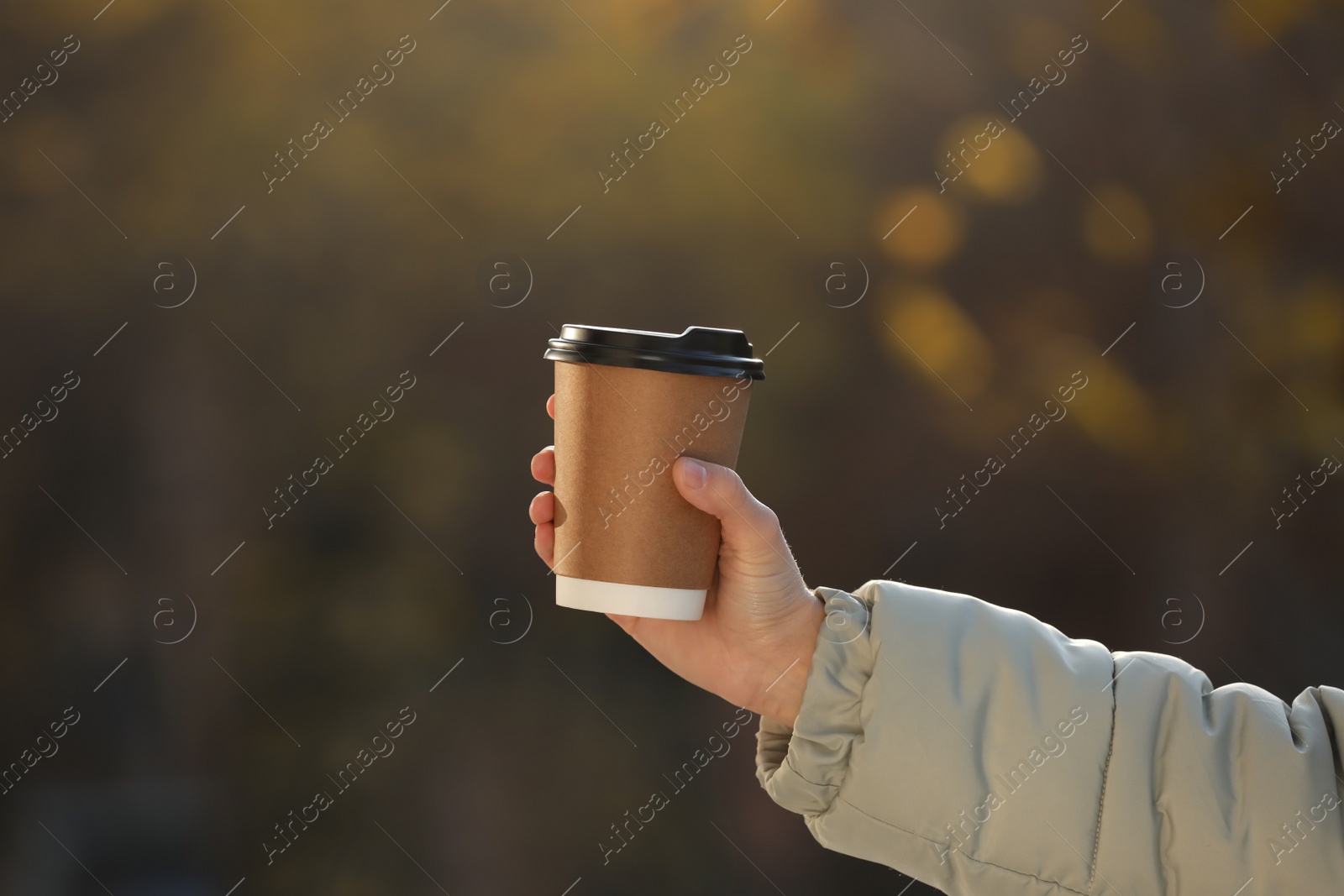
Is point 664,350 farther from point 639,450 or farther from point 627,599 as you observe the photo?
point 627,599

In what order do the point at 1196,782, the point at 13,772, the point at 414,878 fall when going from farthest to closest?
the point at 414,878 → the point at 13,772 → the point at 1196,782

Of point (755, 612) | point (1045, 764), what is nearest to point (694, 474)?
point (755, 612)

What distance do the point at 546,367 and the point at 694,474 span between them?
999 mm

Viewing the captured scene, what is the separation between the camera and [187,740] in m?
1.64

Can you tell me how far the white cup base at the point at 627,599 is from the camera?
0.81 m

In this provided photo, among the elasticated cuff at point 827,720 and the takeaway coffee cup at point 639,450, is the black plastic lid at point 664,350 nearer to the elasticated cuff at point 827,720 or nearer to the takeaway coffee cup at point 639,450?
the takeaway coffee cup at point 639,450

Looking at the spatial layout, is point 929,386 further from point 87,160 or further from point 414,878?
point 87,160

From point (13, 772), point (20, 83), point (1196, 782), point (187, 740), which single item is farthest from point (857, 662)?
point (20, 83)

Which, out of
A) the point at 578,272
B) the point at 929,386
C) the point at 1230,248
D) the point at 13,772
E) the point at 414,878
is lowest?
the point at 13,772

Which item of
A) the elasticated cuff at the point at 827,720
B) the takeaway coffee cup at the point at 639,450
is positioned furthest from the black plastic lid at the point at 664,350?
the elasticated cuff at the point at 827,720

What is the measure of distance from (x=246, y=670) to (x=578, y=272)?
88 centimetres

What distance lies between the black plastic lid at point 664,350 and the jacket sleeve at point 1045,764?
24 centimetres

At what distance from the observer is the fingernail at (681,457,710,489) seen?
0.78 meters

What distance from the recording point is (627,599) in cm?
81
